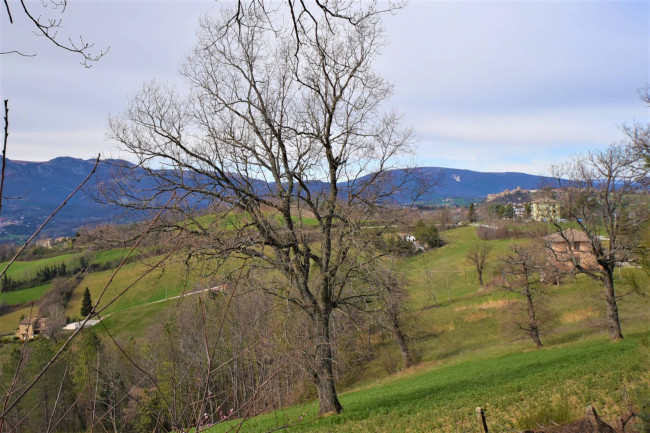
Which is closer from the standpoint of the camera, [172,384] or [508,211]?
[172,384]

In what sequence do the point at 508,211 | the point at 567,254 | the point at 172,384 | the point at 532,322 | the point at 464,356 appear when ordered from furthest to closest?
the point at 508,211 < the point at 464,356 < the point at 532,322 < the point at 567,254 < the point at 172,384

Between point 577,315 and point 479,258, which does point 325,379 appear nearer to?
point 577,315

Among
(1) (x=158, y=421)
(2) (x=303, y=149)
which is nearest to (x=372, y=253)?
(2) (x=303, y=149)

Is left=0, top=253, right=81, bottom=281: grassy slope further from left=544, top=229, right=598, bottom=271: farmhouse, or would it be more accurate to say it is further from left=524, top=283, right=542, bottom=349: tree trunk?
left=544, top=229, right=598, bottom=271: farmhouse

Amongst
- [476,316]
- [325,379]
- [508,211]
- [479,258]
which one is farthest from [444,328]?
[508,211]

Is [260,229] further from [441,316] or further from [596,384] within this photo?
→ [441,316]

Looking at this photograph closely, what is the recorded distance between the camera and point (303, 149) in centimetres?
1018

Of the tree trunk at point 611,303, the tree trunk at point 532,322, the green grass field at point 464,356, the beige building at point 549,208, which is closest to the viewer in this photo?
the green grass field at point 464,356

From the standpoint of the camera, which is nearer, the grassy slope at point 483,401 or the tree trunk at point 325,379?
the grassy slope at point 483,401

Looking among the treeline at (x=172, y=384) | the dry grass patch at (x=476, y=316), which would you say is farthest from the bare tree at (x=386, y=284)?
the dry grass patch at (x=476, y=316)

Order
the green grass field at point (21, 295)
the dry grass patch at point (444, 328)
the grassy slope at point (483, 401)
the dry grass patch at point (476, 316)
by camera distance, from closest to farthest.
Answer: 1. the grassy slope at point (483, 401)
2. the dry grass patch at point (444, 328)
3. the dry grass patch at point (476, 316)
4. the green grass field at point (21, 295)

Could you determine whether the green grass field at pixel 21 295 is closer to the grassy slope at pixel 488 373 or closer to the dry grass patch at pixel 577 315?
the grassy slope at pixel 488 373

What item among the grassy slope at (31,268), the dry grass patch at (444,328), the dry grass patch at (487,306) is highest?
the grassy slope at (31,268)

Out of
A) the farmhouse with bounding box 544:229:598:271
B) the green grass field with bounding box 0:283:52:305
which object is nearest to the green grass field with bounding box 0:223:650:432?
the green grass field with bounding box 0:283:52:305
